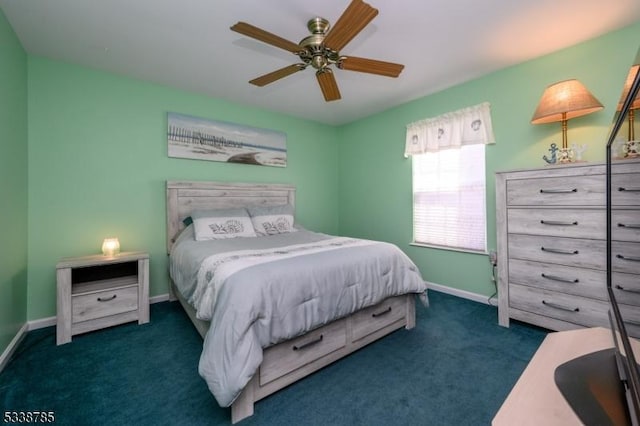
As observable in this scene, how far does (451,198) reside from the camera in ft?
10.6

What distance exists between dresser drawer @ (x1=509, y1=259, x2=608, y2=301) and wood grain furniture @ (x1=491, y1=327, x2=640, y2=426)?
1307 mm

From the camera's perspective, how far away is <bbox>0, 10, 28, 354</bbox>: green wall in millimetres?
1907

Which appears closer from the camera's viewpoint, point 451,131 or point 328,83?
point 328,83

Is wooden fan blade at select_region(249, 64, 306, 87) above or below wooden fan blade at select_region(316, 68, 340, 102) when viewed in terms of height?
above

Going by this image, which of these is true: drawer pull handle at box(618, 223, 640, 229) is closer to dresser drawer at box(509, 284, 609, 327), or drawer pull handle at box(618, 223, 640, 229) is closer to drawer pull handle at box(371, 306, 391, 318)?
dresser drawer at box(509, 284, 609, 327)

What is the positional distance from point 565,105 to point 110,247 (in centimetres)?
405

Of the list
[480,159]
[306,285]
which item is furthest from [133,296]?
[480,159]

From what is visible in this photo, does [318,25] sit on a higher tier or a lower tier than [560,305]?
higher

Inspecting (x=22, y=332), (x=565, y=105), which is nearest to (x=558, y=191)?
(x=565, y=105)

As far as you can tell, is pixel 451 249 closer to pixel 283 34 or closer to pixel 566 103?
pixel 566 103

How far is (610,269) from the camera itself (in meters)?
1.08

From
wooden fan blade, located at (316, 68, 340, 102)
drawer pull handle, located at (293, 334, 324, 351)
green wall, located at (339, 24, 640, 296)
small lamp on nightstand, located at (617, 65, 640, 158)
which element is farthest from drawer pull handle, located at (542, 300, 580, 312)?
wooden fan blade, located at (316, 68, 340, 102)

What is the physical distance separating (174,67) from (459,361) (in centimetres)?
355

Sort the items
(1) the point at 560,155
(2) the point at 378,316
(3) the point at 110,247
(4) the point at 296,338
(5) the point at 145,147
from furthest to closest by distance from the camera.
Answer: (5) the point at 145,147, (3) the point at 110,247, (1) the point at 560,155, (2) the point at 378,316, (4) the point at 296,338
